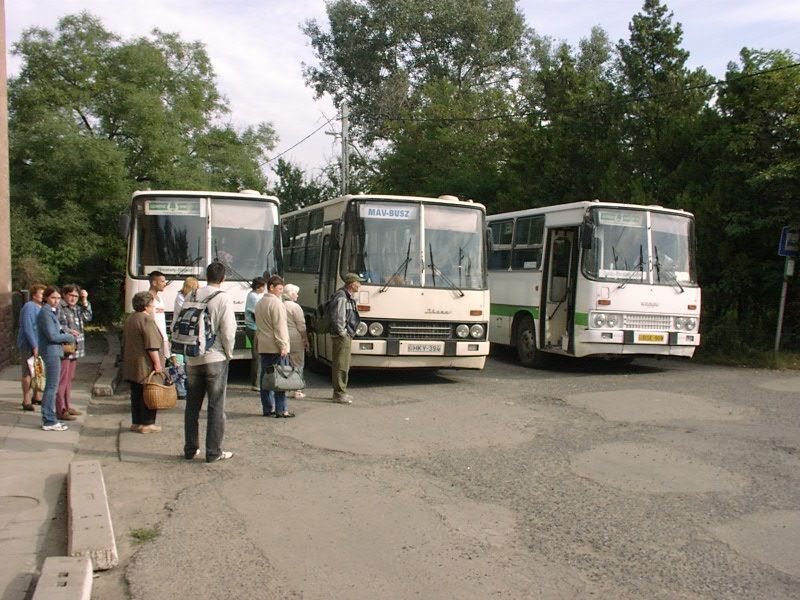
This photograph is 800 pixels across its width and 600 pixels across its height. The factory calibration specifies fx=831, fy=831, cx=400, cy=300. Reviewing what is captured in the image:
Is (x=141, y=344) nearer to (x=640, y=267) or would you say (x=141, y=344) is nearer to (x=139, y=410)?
(x=139, y=410)

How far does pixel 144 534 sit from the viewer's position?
578cm

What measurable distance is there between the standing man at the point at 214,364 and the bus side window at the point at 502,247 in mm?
9627

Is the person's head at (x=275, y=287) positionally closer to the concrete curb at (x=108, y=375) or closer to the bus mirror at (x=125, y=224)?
the concrete curb at (x=108, y=375)

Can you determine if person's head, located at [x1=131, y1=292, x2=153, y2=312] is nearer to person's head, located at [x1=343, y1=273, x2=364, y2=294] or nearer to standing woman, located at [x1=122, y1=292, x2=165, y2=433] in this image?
standing woman, located at [x1=122, y1=292, x2=165, y2=433]

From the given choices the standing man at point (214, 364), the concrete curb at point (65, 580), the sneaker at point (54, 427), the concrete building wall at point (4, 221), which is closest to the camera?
the concrete curb at point (65, 580)

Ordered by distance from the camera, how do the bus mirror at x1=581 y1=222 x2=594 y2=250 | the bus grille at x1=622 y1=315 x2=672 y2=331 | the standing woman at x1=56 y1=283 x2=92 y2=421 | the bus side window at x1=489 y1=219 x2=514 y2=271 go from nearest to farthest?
the standing woman at x1=56 y1=283 x2=92 y2=421
the bus mirror at x1=581 y1=222 x2=594 y2=250
the bus grille at x1=622 y1=315 x2=672 y2=331
the bus side window at x1=489 y1=219 x2=514 y2=271

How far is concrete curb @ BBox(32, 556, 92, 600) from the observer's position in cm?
450

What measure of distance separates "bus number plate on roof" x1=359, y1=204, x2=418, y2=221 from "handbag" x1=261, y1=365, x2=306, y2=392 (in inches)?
147

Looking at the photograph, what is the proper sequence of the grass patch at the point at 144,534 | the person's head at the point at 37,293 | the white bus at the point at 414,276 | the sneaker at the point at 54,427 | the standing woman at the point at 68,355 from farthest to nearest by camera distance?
the white bus at the point at 414,276, the person's head at the point at 37,293, the standing woman at the point at 68,355, the sneaker at the point at 54,427, the grass patch at the point at 144,534

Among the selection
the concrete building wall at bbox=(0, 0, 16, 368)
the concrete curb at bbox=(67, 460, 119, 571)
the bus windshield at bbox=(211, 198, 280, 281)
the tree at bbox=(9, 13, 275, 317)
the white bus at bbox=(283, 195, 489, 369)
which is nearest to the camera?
the concrete curb at bbox=(67, 460, 119, 571)

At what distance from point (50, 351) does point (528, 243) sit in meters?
9.56

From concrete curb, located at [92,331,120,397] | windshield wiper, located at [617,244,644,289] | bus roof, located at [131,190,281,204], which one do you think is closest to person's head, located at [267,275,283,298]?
bus roof, located at [131,190,281,204]

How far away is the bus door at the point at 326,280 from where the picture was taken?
13.3m

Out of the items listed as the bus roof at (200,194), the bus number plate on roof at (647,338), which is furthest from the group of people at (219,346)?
the bus number plate on roof at (647,338)
